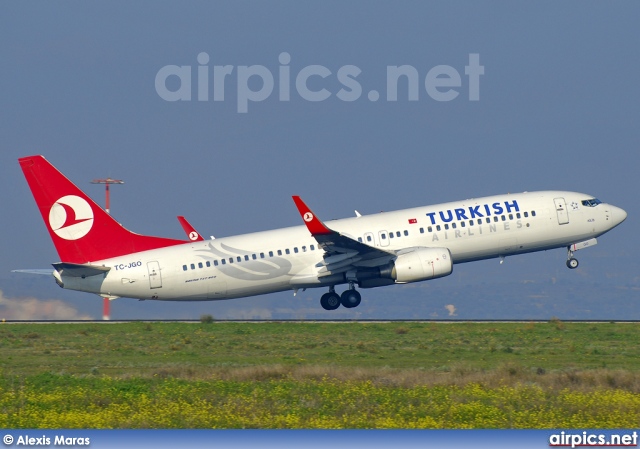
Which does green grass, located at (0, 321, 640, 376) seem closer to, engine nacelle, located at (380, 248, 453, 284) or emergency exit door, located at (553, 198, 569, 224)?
engine nacelle, located at (380, 248, 453, 284)

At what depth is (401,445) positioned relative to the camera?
12.5 meters

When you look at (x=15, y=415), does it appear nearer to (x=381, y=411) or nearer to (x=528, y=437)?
(x=381, y=411)

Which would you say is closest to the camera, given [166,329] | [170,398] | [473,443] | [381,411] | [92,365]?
[473,443]

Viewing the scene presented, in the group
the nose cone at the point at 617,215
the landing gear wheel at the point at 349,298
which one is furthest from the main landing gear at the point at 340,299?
the nose cone at the point at 617,215

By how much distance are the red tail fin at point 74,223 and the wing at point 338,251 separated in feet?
21.2

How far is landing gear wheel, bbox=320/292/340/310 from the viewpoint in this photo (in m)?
47.4

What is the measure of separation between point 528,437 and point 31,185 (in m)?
36.2

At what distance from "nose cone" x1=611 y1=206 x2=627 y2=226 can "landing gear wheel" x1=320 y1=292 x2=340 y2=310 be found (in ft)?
44.5

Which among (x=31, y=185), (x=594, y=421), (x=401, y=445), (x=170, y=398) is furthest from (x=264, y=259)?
(x=401, y=445)

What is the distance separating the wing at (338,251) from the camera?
42.6 metres

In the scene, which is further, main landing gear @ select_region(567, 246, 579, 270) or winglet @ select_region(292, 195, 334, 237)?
main landing gear @ select_region(567, 246, 579, 270)

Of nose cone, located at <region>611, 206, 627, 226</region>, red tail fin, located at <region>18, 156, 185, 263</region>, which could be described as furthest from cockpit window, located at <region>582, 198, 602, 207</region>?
red tail fin, located at <region>18, 156, 185, 263</region>

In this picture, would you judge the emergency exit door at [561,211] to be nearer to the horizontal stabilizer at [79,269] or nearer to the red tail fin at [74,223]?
the red tail fin at [74,223]

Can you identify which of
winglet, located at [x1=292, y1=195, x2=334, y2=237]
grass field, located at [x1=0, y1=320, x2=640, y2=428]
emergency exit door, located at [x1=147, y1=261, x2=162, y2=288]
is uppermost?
winglet, located at [x1=292, y1=195, x2=334, y2=237]
